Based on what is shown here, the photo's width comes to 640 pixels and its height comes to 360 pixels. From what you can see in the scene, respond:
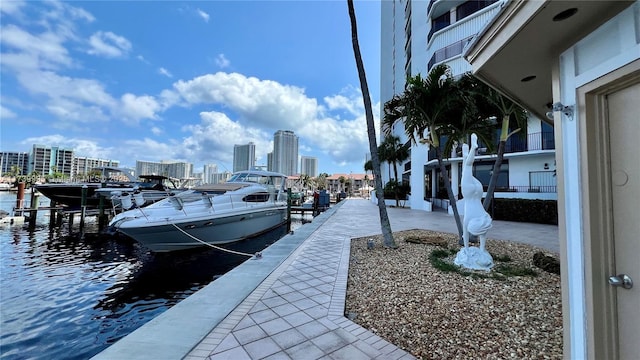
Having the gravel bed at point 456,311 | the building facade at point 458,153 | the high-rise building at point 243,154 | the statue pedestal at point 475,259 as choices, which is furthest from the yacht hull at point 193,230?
the high-rise building at point 243,154

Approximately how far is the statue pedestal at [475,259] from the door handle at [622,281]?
133 inches

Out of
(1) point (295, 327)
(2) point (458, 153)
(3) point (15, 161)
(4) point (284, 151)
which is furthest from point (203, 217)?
(3) point (15, 161)

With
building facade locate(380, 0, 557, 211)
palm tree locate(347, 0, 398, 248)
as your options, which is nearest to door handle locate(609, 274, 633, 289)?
palm tree locate(347, 0, 398, 248)

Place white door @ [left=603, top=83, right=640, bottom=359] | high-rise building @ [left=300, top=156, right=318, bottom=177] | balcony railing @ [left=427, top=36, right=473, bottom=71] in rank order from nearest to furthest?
white door @ [left=603, top=83, right=640, bottom=359] → balcony railing @ [left=427, top=36, right=473, bottom=71] → high-rise building @ [left=300, top=156, right=318, bottom=177]

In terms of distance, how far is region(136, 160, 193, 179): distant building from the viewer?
64875 mm

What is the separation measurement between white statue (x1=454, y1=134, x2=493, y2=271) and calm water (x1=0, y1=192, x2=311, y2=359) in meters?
5.99

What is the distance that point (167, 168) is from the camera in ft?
232

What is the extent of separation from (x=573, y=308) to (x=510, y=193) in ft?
54.2

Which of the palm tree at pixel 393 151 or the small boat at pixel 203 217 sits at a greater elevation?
the palm tree at pixel 393 151

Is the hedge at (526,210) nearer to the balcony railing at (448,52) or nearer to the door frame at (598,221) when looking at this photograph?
the balcony railing at (448,52)

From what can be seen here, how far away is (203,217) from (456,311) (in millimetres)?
8141

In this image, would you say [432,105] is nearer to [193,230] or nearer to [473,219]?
[473,219]

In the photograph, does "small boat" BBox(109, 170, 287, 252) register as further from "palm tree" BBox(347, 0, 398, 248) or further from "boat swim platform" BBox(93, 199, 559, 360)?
"palm tree" BBox(347, 0, 398, 248)

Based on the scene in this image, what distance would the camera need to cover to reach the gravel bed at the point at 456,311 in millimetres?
2604
